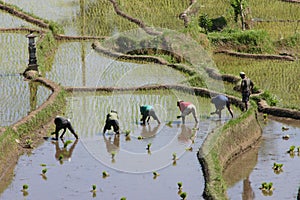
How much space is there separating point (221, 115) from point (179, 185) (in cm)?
447

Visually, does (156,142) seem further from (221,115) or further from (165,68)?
(165,68)

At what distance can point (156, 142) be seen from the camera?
51.3 feet

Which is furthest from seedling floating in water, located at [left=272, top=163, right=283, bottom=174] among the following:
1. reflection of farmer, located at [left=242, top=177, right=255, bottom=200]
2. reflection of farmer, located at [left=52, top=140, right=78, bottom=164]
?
reflection of farmer, located at [left=52, top=140, right=78, bottom=164]

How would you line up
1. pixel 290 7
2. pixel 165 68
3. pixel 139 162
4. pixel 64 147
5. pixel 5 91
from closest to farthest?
pixel 139 162 → pixel 64 147 → pixel 5 91 → pixel 165 68 → pixel 290 7

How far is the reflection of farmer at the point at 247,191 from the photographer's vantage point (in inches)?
500

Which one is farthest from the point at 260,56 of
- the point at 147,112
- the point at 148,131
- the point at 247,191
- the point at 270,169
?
the point at 247,191

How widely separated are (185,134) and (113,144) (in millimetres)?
1398

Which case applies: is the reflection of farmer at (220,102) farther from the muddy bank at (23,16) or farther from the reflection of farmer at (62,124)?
the muddy bank at (23,16)

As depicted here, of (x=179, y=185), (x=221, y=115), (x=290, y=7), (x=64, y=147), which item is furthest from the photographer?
(x=290, y=7)

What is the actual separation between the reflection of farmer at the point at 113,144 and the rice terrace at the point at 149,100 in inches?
1.3

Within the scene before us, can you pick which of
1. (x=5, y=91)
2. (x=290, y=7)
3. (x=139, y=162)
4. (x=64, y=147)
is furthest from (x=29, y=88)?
(x=290, y=7)

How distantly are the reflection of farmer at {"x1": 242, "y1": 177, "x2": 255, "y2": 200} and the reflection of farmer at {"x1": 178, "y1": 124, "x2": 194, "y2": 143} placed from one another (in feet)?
7.84

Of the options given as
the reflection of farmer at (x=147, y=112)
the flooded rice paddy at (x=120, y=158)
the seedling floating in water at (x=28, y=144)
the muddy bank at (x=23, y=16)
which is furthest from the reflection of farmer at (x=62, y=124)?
the muddy bank at (x=23, y=16)

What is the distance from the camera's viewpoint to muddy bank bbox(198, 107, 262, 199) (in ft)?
40.8
